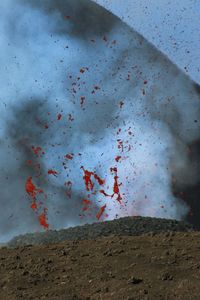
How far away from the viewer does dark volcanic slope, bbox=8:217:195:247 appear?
58.6 feet

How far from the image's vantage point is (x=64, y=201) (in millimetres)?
32000

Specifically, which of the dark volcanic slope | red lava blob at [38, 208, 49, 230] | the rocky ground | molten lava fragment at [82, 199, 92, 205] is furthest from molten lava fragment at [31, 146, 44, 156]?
the rocky ground

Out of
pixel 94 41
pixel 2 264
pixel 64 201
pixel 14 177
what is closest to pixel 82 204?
pixel 64 201

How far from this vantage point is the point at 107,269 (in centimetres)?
1040

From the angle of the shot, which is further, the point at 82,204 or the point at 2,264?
the point at 82,204

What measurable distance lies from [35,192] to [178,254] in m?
21.8

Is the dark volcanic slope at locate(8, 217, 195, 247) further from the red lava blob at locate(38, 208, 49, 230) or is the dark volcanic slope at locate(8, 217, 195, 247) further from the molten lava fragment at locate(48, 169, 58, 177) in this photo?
the molten lava fragment at locate(48, 169, 58, 177)

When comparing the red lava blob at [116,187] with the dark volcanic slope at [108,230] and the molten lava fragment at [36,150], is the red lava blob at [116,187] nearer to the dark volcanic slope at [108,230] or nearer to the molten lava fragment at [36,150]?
the molten lava fragment at [36,150]

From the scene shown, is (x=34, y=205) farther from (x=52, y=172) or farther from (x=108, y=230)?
(x=108, y=230)

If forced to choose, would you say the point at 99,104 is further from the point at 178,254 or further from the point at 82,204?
the point at 178,254

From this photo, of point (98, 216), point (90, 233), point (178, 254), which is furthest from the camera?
point (98, 216)

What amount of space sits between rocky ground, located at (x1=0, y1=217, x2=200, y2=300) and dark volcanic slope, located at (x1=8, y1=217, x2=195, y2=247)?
16.1 feet

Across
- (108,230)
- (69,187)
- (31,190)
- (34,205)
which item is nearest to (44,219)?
(34,205)

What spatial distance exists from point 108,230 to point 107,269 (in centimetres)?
761
